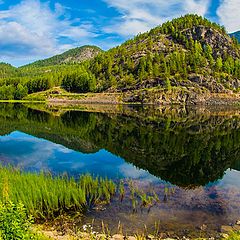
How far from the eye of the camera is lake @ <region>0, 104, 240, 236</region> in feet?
80.0

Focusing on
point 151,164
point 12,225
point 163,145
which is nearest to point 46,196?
point 12,225

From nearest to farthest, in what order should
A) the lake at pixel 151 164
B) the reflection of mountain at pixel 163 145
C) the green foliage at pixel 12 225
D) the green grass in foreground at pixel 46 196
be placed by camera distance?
the green foliage at pixel 12 225
the green grass in foreground at pixel 46 196
the lake at pixel 151 164
the reflection of mountain at pixel 163 145

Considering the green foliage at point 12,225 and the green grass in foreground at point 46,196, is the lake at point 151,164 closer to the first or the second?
the green grass in foreground at point 46,196

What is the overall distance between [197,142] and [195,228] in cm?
3846

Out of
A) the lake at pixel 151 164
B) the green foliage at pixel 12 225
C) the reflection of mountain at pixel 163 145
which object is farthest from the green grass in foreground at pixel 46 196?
the reflection of mountain at pixel 163 145

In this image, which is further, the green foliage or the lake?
the lake

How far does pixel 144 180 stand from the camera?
3481cm

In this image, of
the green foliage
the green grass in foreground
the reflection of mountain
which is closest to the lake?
the reflection of mountain

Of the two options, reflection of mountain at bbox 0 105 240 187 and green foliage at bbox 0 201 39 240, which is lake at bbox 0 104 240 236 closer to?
reflection of mountain at bbox 0 105 240 187

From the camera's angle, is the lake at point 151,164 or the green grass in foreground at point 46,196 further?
the lake at point 151,164

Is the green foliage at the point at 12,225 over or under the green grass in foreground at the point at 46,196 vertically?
over

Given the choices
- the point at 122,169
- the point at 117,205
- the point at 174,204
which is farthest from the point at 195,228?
the point at 122,169

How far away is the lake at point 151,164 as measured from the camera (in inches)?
960

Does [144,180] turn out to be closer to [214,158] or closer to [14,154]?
[214,158]
